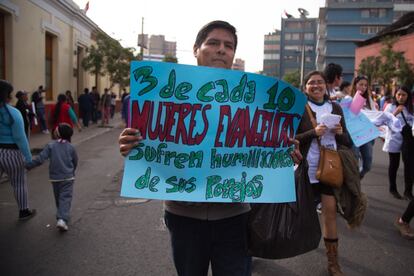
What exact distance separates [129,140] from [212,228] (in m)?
0.60

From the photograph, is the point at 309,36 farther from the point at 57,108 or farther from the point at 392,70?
the point at 57,108

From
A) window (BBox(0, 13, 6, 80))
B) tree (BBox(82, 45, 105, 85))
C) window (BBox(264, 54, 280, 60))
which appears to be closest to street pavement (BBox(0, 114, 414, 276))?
window (BBox(0, 13, 6, 80))

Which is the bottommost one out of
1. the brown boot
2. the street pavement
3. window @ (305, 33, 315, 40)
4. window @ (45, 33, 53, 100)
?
the street pavement

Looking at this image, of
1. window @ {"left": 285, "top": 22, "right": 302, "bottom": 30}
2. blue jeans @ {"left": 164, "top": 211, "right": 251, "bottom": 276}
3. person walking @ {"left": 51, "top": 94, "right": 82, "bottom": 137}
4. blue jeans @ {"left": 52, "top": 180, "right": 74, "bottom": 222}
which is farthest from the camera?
window @ {"left": 285, "top": 22, "right": 302, "bottom": 30}

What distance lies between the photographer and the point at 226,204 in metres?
2.05

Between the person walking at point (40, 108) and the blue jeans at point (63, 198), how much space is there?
10829 millimetres

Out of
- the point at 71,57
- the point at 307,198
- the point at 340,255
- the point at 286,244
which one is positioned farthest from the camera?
the point at 71,57

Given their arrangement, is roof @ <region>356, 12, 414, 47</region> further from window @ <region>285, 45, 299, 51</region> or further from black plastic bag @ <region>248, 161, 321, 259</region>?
window @ <region>285, 45, 299, 51</region>

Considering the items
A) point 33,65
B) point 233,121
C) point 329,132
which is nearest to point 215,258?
point 233,121

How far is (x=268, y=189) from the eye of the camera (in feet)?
6.80

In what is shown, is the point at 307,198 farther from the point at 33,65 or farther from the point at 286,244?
the point at 33,65

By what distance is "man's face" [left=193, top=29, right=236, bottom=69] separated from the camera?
82.8 inches

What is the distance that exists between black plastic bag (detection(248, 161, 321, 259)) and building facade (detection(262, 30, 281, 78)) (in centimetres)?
11276

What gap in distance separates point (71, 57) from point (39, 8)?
→ 192 inches
